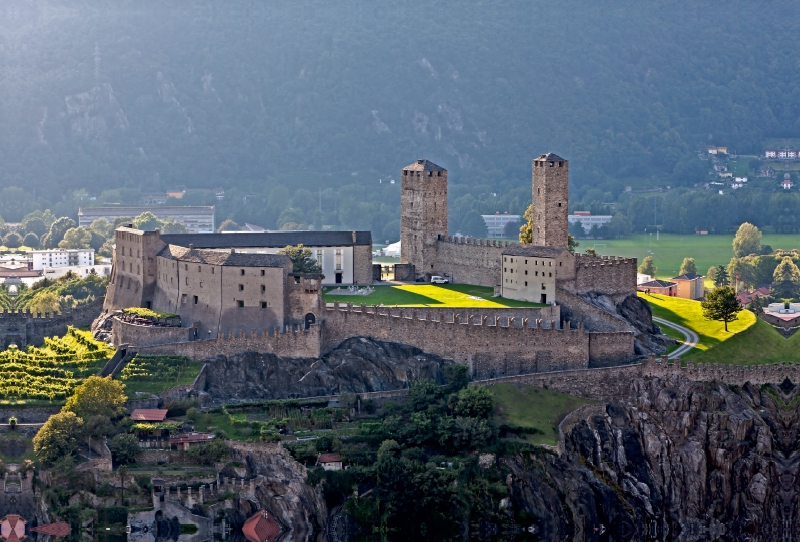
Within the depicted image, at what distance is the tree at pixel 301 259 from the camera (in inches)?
3529

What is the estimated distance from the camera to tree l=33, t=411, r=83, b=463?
241ft

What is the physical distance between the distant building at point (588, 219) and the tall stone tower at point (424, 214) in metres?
82.9

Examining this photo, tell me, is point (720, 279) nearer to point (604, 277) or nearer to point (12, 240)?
point (604, 277)

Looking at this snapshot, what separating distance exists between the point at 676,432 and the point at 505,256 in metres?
14.2

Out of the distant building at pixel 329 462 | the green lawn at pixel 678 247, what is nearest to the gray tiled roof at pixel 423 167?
the distant building at pixel 329 462

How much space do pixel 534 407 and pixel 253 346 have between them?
45.6 feet

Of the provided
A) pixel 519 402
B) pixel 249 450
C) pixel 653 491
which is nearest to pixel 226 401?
pixel 249 450

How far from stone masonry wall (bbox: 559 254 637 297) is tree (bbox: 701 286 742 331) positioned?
13.5ft

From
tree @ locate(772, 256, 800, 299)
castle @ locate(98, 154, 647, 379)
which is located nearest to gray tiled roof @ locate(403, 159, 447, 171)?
castle @ locate(98, 154, 647, 379)

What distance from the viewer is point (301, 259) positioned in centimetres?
9038

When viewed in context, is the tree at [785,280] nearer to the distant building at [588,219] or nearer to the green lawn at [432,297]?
the distant building at [588,219]

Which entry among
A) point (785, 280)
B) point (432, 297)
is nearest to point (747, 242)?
point (785, 280)

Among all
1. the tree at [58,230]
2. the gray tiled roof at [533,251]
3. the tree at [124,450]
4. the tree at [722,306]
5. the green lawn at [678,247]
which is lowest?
the tree at [124,450]

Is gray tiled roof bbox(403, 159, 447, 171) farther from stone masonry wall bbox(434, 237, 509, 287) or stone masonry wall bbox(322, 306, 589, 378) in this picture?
stone masonry wall bbox(322, 306, 589, 378)
